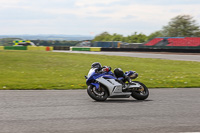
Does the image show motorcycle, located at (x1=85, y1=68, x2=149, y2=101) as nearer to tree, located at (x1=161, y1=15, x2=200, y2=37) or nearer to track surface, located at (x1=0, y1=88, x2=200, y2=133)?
track surface, located at (x1=0, y1=88, x2=200, y2=133)

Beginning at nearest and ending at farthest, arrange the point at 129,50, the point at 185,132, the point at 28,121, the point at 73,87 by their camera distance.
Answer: the point at 185,132
the point at 28,121
the point at 73,87
the point at 129,50

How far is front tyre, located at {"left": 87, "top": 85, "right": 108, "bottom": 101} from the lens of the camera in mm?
8609

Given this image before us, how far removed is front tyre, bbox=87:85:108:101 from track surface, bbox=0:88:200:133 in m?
0.18

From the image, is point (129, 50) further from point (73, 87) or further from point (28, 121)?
point (28, 121)

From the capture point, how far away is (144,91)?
9086 mm

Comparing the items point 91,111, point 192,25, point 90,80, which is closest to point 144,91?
point 90,80

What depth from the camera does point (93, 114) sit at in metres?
6.89

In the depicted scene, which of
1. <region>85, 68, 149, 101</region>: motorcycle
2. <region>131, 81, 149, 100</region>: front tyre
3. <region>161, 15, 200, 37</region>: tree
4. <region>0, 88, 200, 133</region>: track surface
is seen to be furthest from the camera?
<region>161, 15, 200, 37</region>: tree

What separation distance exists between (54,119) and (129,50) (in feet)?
140

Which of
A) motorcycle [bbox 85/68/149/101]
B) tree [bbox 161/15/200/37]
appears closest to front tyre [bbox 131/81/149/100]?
motorcycle [bbox 85/68/149/101]

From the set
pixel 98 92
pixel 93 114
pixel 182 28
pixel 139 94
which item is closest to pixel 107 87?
pixel 98 92

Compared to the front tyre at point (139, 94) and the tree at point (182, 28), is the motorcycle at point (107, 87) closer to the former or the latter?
the front tyre at point (139, 94)

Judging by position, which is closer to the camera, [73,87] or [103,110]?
[103,110]

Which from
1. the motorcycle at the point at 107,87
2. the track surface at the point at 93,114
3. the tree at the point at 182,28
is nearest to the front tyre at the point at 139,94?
the motorcycle at the point at 107,87
